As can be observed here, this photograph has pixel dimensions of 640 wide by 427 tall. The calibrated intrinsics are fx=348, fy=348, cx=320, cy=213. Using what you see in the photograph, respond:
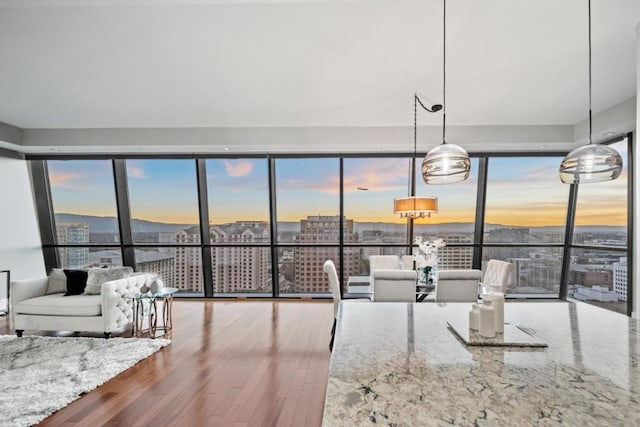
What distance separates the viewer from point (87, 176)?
21.5 feet

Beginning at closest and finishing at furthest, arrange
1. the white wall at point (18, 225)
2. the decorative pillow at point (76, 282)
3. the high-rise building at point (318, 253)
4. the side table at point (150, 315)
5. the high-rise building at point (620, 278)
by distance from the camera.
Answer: the side table at point (150, 315) < the decorative pillow at point (76, 282) < the high-rise building at point (620, 278) < the white wall at point (18, 225) < the high-rise building at point (318, 253)

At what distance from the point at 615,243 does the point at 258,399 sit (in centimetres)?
573

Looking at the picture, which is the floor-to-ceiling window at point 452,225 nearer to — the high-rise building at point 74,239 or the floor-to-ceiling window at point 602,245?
the floor-to-ceiling window at point 602,245

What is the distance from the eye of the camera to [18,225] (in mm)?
6191

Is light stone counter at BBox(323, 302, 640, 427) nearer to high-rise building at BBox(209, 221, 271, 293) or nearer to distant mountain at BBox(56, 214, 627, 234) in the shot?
distant mountain at BBox(56, 214, 627, 234)

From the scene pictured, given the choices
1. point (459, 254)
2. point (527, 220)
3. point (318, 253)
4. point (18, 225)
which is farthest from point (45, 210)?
point (527, 220)

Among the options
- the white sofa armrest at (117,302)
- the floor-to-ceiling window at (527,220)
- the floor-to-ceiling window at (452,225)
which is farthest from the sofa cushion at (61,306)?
the floor-to-ceiling window at (527,220)

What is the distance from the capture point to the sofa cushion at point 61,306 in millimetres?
4141

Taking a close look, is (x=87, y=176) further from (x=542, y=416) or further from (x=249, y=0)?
(x=542, y=416)

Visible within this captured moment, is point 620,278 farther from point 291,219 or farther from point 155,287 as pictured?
point 155,287

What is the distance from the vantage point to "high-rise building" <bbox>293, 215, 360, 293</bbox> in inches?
256

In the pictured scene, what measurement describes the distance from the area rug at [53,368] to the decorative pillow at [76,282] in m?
0.64

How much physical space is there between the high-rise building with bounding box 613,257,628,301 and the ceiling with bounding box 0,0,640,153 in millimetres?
2253

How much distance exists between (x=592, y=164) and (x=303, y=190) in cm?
467
